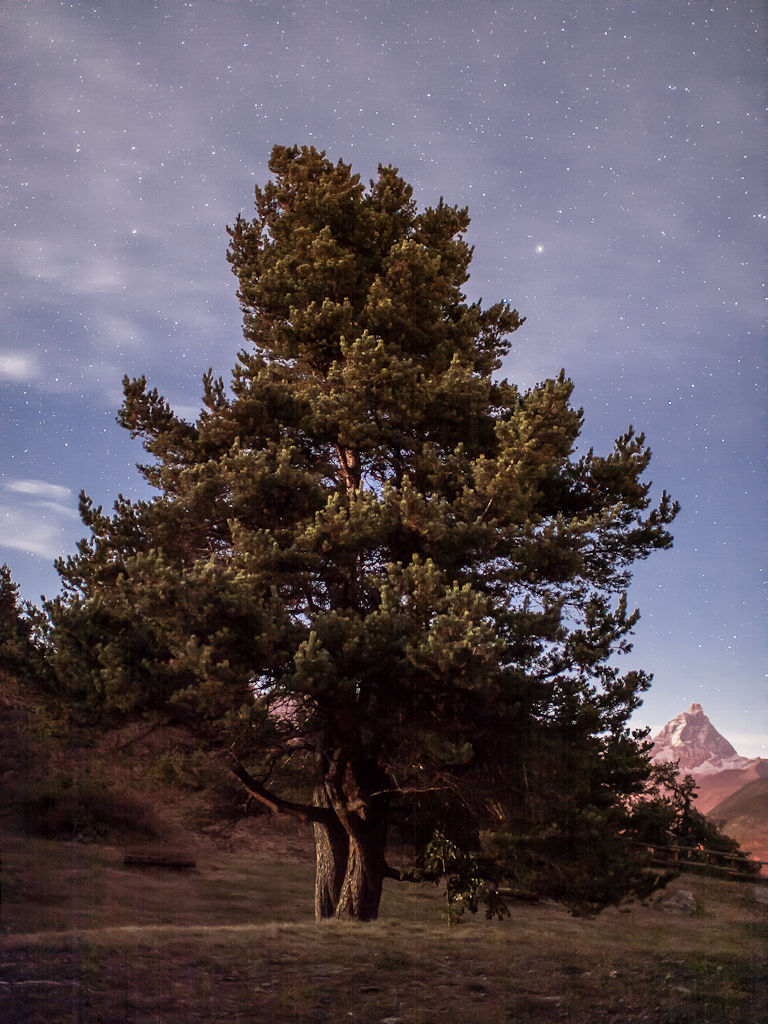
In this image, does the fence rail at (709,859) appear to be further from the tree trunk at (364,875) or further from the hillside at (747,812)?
the tree trunk at (364,875)

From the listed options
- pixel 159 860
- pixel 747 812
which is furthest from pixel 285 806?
pixel 747 812

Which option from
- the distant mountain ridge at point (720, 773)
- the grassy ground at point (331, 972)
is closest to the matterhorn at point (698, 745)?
the distant mountain ridge at point (720, 773)

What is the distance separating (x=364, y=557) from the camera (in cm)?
1258

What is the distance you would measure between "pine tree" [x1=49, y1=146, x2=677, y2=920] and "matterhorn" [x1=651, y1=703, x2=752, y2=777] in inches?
2163

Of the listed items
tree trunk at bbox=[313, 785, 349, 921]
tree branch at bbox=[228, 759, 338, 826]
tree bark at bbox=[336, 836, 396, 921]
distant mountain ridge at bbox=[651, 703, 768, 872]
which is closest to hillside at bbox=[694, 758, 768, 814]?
distant mountain ridge at bbox=[651, 703, 768, 872]

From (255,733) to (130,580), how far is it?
112 inches

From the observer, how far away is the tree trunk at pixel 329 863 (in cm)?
1252

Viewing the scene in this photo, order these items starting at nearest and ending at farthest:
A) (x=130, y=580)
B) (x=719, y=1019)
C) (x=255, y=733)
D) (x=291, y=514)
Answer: (x=719, y=1019) < (x=130, y=580) < (x=255, y=733) < (x=291, y=514)

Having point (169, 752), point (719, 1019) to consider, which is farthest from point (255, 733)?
point (719, 1019)

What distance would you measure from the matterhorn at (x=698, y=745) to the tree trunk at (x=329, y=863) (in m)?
54.4

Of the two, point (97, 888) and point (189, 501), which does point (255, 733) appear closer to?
point (189, 501)

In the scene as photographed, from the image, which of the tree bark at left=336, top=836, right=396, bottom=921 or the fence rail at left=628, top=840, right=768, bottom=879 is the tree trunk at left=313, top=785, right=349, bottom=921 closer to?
the tree bark at left=336, top=836, right=396, bottom=921

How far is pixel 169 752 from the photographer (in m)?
11.7

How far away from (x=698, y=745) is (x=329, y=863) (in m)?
62.8
